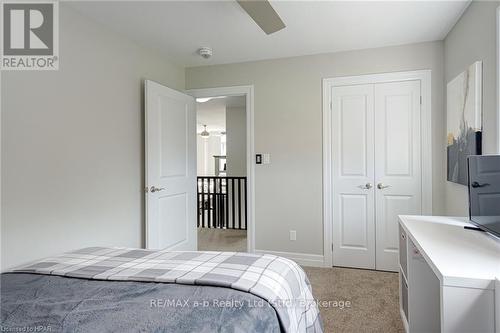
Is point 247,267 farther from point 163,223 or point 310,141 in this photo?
point 310,141

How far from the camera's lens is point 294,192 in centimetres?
347

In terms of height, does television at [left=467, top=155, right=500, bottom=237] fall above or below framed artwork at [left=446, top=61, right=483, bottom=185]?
below

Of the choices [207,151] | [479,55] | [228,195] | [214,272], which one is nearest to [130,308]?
[214,272]

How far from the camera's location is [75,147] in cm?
234

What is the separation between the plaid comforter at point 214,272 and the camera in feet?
4.07

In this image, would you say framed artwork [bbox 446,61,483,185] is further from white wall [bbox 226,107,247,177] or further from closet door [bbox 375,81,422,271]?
white wall [bbox 226,107,247,177]

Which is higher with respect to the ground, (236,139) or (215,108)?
(215,108)

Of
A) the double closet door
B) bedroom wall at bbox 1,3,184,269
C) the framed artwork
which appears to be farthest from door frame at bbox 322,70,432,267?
bedroom wall at bbox 1,3,184,269

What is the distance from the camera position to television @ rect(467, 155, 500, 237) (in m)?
1.51

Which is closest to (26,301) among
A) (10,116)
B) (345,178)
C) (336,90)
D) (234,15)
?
(10,116)

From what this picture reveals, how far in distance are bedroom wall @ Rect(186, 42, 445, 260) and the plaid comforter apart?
1.85 metres

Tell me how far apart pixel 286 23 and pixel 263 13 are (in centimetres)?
56
